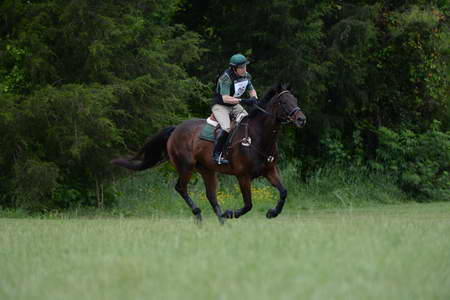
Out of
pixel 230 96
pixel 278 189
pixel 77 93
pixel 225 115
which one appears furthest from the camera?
pixel 77 93

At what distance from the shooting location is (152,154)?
55.1 ft

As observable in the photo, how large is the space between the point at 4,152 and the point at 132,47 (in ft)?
14.3

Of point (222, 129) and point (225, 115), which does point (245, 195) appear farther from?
point (225, 115)

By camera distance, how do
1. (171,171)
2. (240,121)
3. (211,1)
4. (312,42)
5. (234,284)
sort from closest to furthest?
(234,284)
(240,121)
(171,171)
(312,42)
(211,1)

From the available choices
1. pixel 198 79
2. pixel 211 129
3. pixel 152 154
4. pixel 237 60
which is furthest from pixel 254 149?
pixel 198 79

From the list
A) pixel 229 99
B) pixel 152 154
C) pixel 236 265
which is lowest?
pixel 152 154

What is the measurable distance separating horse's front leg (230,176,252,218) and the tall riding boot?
1.82 ft

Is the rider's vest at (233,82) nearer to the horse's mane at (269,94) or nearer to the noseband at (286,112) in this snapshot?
the horse's mane at (269,94)

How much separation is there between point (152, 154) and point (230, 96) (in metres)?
3.29

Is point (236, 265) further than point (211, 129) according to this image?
No

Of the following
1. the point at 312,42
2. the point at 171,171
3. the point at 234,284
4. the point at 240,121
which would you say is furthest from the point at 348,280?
the point at 312,42

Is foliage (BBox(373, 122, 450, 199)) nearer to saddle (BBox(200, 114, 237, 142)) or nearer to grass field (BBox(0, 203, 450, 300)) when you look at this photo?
saddle (BBox(200, 114, 237, 142))

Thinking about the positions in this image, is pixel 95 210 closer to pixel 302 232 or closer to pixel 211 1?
pixel 211 1

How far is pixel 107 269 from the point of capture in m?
6.98
